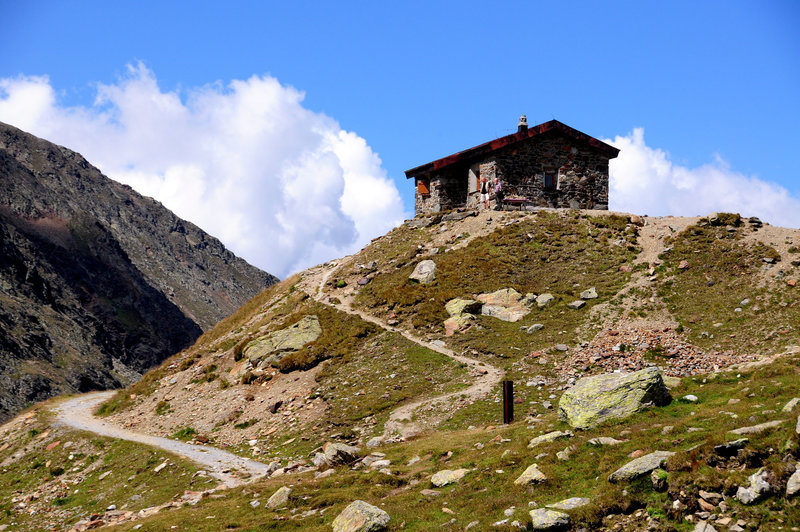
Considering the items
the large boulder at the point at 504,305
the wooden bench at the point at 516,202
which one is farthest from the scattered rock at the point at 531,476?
the wooden bench at the point at 516,202

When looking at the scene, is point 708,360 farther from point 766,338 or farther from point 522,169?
point 522,169

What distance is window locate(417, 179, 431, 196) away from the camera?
64.0 m

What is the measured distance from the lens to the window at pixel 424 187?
2520 inches

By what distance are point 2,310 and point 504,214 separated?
128111 millimetres

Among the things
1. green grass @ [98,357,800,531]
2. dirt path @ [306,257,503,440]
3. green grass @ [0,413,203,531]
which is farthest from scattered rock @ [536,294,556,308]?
→ green grass @ [0,413,203,531]

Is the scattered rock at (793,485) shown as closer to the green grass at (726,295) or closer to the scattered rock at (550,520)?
the scattered rock at (550,520)

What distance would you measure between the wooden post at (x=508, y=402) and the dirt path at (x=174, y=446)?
11.5 meters

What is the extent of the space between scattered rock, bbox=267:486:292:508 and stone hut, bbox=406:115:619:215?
39.9m

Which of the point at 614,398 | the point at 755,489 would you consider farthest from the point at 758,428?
the point at 614,398

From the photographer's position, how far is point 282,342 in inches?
1925

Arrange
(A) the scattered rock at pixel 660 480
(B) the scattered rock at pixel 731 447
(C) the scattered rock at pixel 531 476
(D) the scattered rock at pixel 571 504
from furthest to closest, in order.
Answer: (C) the scattered rock at pixel 531 476, (D) the scattered rock at pixel 571 504, (B) the scattered rock at pixel 731 447, (A) the scattered rock at pixel 660 480

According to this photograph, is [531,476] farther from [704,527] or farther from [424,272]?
[424,272]

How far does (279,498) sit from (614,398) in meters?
12.2

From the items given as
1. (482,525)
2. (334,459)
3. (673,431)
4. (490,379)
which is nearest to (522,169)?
(490,379)
